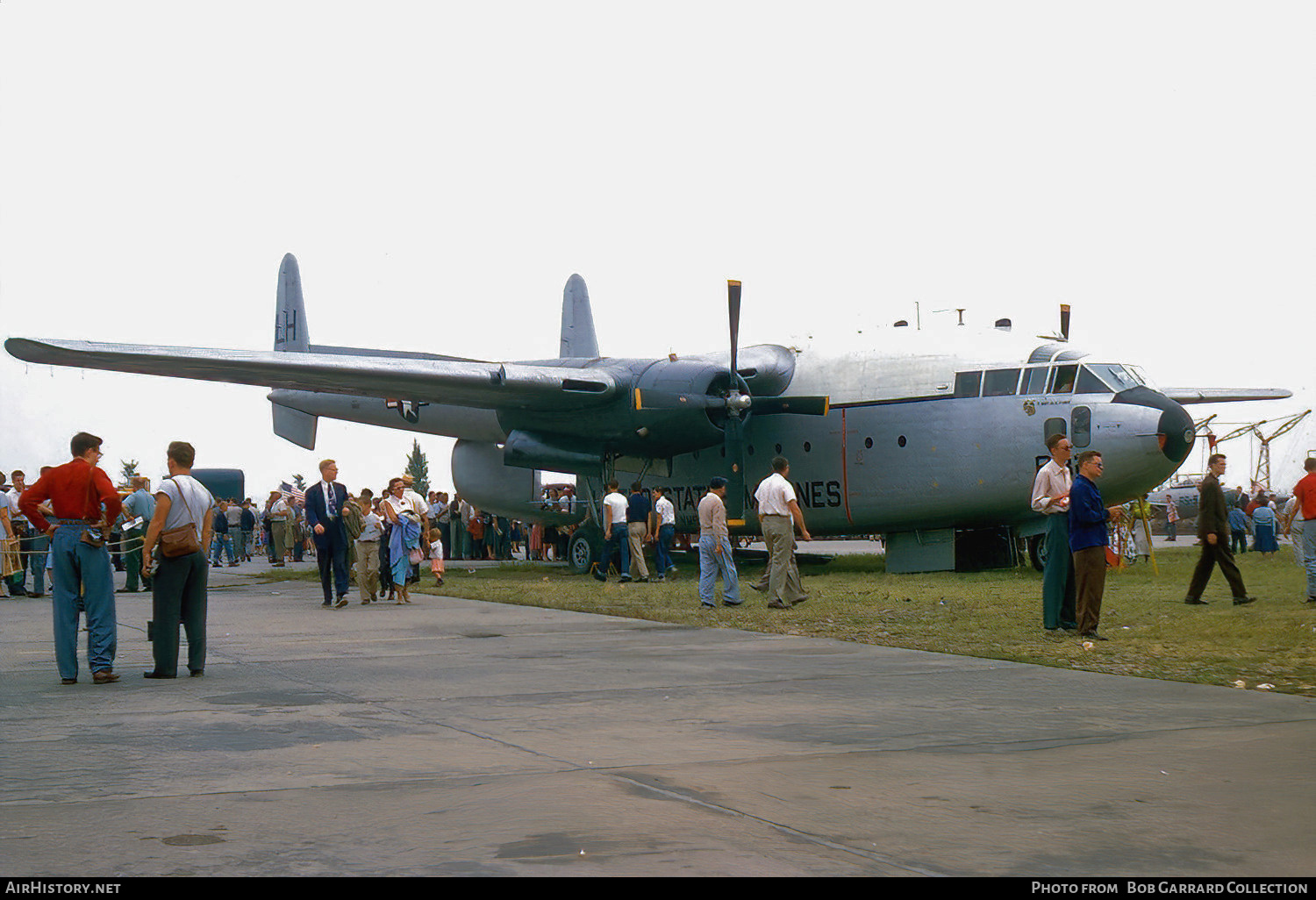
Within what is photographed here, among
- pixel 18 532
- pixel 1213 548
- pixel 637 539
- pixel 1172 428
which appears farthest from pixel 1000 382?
pixel 18 532

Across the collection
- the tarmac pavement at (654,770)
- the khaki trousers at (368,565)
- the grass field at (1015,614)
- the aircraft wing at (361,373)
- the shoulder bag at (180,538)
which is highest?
the aircraft wing at (361,373)

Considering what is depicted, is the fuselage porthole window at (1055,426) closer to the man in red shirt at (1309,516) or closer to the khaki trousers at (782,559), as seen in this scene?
the man in red shirt at (1309,516)

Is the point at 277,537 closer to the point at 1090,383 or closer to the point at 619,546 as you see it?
the point at 619,546

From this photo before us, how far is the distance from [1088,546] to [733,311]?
11.9 metres

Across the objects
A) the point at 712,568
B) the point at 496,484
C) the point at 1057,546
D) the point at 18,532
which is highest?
the point at 496,484

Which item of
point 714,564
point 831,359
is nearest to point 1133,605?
point 714,564

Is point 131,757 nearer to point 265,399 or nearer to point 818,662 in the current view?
point 818,662

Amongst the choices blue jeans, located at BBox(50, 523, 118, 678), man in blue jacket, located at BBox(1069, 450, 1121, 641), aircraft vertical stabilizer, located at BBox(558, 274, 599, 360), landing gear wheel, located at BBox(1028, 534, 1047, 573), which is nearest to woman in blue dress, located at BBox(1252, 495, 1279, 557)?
landing gear wheel, located at BBox(1028, 534, 1047, 573)

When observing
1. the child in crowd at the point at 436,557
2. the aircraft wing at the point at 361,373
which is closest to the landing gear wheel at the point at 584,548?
the aircraft wing at the point at 361,373

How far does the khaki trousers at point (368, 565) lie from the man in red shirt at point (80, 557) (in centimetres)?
818

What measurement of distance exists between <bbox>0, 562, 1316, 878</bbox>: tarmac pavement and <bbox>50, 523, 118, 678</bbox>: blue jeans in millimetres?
284

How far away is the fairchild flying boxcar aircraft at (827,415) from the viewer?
1923cm

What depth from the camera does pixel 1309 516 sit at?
14.9 meters

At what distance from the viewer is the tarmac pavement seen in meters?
4.36
